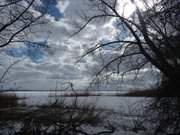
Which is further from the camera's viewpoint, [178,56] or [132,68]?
[132,68]

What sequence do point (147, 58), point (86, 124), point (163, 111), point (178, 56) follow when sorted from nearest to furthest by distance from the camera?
1. point (178, 56)
2. point (163, 111)
3. point (147, 58)
4. point (86, 124)

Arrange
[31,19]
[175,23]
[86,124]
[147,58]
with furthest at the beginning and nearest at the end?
[86,124] → [147,58] → [31,19] → [175,23]

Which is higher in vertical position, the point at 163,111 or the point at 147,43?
the point at 147,43

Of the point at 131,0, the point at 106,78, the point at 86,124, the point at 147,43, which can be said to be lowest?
the point at 86,124

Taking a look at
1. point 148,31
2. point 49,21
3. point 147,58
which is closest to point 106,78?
point 147,58

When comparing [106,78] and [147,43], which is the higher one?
[147,43]

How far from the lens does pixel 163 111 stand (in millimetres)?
7109

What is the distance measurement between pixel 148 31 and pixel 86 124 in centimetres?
482

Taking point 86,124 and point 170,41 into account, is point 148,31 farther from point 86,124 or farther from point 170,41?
point 86,124

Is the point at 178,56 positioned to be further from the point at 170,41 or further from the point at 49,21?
the point at 49,21

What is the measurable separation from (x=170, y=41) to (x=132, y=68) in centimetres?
375

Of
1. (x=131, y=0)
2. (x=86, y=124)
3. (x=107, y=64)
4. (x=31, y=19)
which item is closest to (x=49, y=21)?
(x=31, y=19)

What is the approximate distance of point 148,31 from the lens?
362 inches

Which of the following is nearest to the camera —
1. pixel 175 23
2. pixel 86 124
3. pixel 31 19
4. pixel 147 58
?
pixel 175 23
